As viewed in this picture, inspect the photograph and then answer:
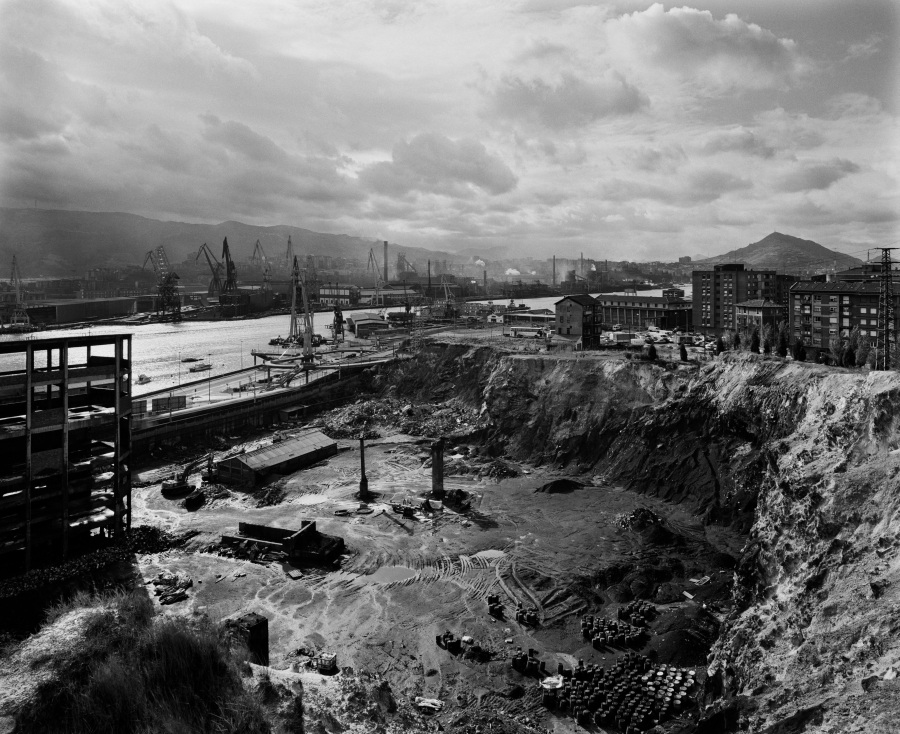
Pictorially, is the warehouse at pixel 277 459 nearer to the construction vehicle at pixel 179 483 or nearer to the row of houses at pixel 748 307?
the construction vehicle at pixel 179 483

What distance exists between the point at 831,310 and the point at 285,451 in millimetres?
37230

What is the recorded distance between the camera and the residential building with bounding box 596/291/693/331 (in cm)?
6719

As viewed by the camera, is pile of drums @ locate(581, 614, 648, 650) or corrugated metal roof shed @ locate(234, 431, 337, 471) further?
corrugated metal roof shed @ locate(234, 431, 337, 471)

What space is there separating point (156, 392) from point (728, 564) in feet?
126

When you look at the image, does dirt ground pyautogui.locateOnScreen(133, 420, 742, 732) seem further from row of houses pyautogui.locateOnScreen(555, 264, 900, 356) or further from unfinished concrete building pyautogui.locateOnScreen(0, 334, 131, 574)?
row of houses pyautogui.locateOnScreen(555, 264, 900, 356)

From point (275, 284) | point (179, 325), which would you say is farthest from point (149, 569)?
point (275, 284)

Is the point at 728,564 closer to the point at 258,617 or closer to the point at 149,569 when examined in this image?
the point at 258,617

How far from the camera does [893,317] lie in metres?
39.5

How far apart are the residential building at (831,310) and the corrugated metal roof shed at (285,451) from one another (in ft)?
102

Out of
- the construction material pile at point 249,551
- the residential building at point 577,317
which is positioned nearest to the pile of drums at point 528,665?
the construction material pile at point 249,551

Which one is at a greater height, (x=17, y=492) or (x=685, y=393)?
(x=685, y=393)

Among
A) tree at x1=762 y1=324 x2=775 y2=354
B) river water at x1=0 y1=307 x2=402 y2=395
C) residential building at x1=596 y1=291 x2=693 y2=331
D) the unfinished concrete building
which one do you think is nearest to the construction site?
the unfinished concrete building

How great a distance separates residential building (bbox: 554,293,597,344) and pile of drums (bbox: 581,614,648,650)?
31.6 m

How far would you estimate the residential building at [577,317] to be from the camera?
4788 centimetres
